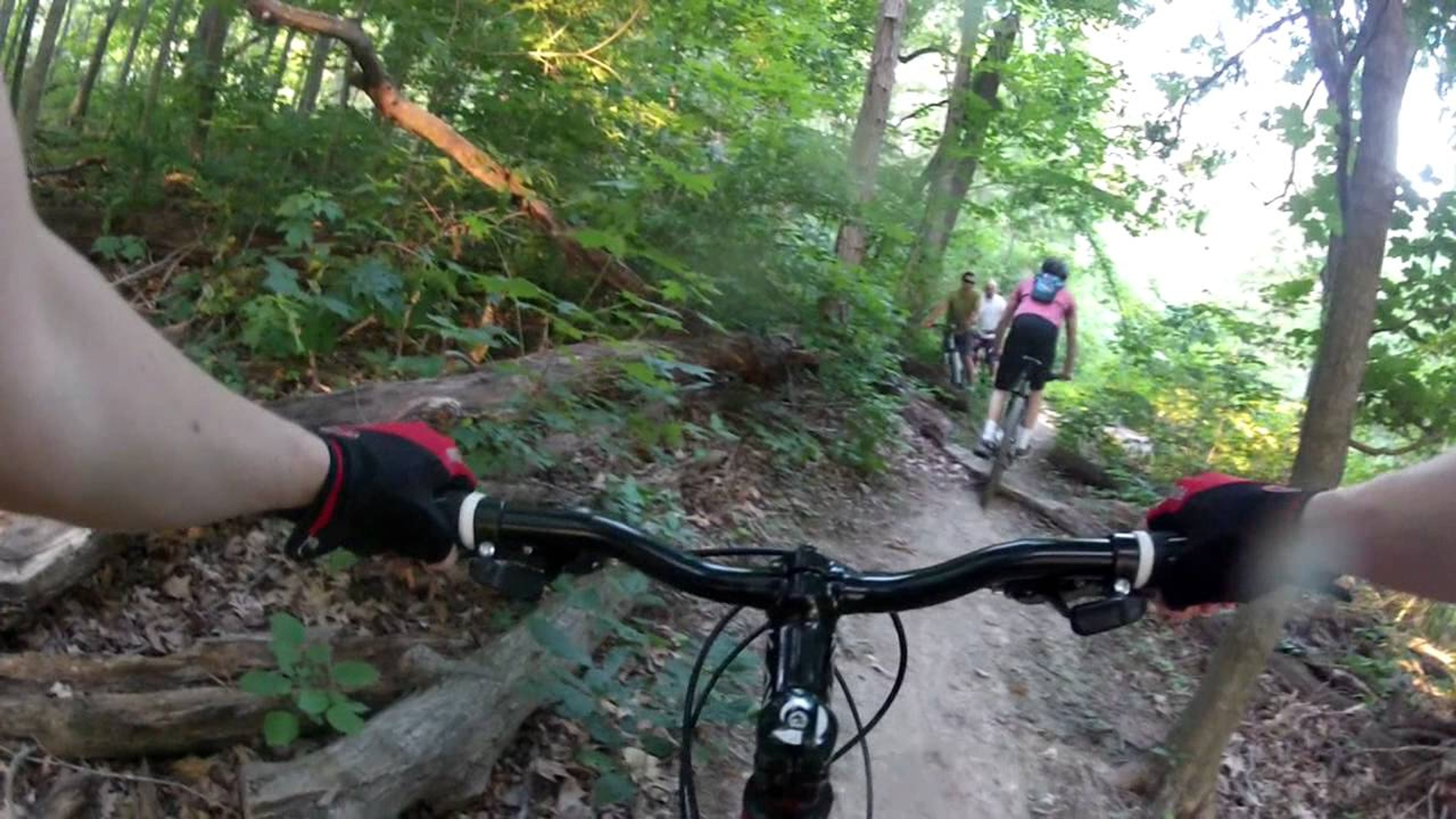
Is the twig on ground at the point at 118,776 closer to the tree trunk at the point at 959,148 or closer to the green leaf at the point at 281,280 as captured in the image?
the green leaf at the point at 281,280

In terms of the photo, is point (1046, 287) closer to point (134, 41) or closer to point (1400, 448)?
point (1400, 448)

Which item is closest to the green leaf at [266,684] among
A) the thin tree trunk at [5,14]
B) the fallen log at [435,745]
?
the fallen log at [435,745]

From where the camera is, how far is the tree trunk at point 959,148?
13625 mm

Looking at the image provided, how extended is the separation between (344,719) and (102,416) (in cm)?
228

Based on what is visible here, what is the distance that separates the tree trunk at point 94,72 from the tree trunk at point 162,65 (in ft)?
1.92

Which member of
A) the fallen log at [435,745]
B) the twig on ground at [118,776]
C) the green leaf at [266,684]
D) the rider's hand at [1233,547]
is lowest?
the twig on ground at [118,776]

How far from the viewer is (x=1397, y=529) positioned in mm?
1456

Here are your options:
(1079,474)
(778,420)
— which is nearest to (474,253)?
(778,420)

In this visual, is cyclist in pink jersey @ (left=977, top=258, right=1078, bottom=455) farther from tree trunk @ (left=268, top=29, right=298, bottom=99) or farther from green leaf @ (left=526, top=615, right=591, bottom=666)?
green leaf @ (left=526, top=615, right=591, bottom=666)

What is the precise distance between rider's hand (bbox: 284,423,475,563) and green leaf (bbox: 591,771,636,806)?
214 centimetres

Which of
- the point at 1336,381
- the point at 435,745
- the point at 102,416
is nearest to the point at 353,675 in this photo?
the point at 435,745

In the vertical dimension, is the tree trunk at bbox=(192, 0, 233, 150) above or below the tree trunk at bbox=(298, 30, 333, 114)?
below

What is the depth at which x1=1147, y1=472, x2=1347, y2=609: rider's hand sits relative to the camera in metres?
1.59

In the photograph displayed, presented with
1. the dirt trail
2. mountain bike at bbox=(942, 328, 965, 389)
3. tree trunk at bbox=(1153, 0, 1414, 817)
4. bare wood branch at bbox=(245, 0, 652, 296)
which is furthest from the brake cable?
mountain bike at bbox=(942, 328, 965, 389)
